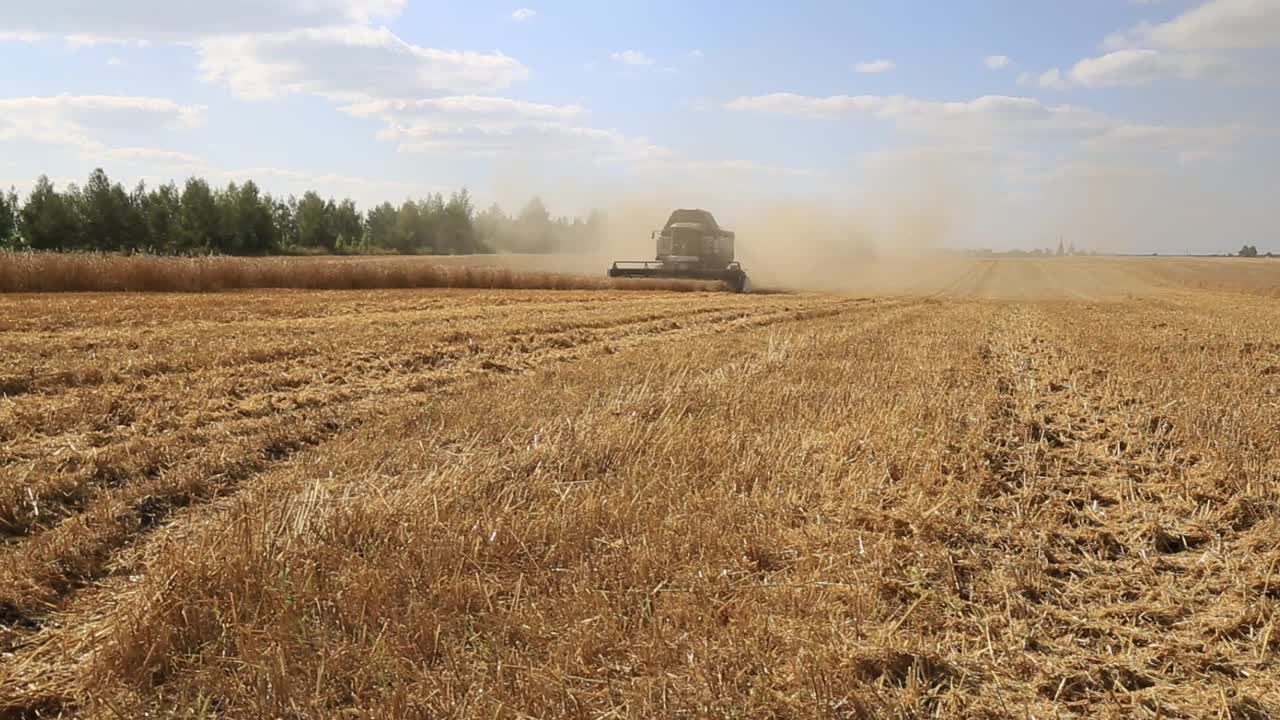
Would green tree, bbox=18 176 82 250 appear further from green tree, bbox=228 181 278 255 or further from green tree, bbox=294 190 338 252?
green tree, bbox=294 190 338 252

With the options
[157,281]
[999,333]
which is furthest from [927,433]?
[157,281]

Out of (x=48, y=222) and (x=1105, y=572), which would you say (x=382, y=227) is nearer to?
(x=48, y=222)

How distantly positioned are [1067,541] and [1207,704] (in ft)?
5.54

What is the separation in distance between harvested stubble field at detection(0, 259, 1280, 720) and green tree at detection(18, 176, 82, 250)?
69062mm

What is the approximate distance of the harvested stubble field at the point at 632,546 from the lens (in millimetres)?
2998

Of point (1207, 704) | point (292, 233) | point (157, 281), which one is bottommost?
point (1207, 704)

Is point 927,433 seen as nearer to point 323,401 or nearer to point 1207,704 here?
point 1207,704

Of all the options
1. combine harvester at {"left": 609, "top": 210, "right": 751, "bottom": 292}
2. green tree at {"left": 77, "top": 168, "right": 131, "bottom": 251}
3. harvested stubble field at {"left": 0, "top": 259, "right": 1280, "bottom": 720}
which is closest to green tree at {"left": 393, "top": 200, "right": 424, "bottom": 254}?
green tree at {"left": 77, "top": 168, "right": 131, "bottom": 251}

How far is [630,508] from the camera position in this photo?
4.62 m

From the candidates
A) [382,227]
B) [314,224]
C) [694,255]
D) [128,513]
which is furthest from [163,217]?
[128,513]

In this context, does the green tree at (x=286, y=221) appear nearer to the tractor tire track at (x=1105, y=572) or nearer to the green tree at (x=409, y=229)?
the green tree at (x=409, y=229)

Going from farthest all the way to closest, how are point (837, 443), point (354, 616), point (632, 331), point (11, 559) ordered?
point (632, 331) → point (837, 443) → point (11, 559) → point (354, 616)

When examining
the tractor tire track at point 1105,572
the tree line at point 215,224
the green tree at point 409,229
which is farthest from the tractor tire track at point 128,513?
the green tree at point 409,229

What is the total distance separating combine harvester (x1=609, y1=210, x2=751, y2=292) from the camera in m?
37.1
